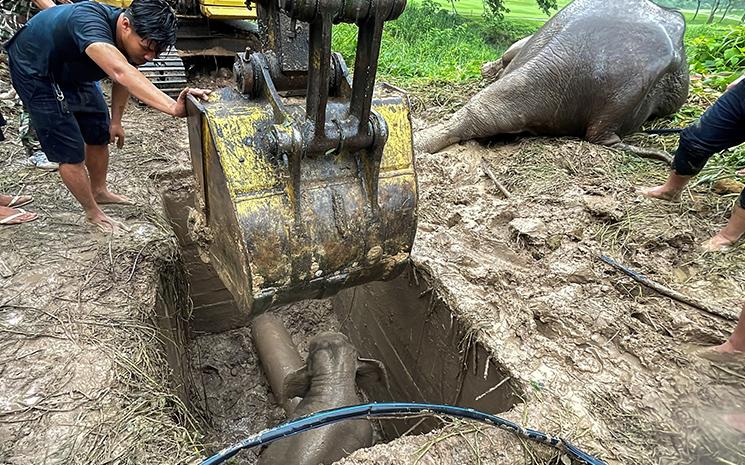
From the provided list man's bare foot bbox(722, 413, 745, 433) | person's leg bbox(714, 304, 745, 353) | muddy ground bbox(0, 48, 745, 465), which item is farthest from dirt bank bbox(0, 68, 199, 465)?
person's leg bbox(714, 304, 745, 353)

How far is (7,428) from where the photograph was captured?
204 centimetres

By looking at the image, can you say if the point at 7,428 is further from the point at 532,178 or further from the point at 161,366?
the point at 532,178

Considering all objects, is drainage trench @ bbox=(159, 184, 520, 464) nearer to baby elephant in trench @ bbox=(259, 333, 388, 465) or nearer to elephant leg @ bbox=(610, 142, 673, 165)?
baby elephant in trench @ bbox=(259, 333, 388, 465)

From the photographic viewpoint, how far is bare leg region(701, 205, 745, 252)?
10.5 feet

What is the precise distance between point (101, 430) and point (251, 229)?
3.41 feet

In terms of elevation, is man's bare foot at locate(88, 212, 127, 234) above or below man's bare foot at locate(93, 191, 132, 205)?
above

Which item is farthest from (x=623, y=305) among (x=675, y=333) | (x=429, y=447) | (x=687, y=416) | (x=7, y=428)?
(x=7, y=428)

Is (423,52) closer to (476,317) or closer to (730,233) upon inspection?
(730,233)

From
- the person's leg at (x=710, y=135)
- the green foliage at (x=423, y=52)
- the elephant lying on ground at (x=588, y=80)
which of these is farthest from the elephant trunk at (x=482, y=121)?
the green foliage at (x=423, y=52)

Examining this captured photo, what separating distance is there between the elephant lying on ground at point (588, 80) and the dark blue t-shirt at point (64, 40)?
2.95 m

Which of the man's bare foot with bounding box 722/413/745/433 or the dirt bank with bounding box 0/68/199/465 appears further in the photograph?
the man's bare foot with bounding box 722/413/745/433

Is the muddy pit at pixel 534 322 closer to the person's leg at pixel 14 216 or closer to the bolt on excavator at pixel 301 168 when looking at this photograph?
Result: the bolt on excavator at pixel 301 168

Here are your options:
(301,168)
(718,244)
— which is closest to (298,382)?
(301,168)

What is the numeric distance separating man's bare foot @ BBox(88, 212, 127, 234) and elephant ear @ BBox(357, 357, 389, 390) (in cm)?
182
